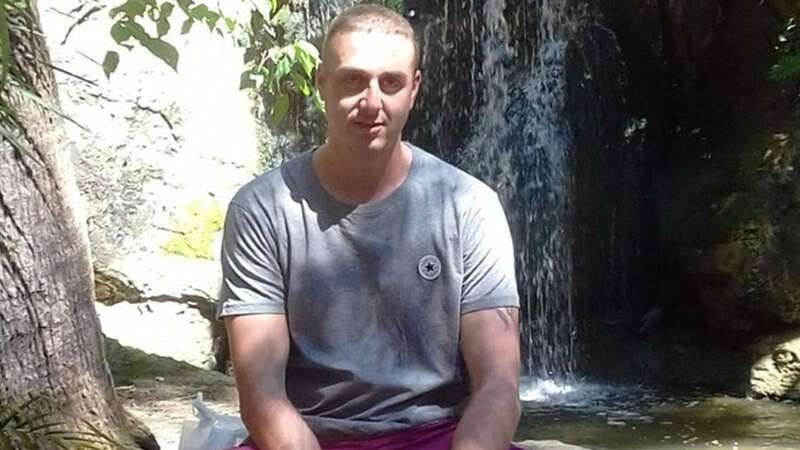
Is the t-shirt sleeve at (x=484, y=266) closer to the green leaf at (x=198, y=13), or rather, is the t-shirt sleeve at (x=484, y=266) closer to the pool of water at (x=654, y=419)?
the green leaf at (x=198, y=13)

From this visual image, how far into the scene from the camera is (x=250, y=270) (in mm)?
2098

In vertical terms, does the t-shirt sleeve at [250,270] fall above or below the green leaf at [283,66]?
below

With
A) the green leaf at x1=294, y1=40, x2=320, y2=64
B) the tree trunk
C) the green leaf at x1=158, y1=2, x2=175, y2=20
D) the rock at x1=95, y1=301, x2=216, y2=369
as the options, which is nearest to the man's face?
the green leaf at x1=158, y1=2, x2=175, y2=20

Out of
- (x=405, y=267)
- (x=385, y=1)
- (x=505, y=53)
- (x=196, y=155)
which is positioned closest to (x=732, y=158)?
(x=505, y=53)

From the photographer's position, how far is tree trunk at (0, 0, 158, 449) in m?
2.88

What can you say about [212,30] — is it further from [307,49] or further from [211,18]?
[307,49]

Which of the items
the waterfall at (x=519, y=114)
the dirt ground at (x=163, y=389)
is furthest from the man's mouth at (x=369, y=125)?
the waterfall at (x=519, y=114)

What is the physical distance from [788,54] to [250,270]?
506 cm

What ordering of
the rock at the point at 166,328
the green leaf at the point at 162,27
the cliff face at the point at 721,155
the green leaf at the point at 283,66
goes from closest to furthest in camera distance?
the green leaf at the point at 162,27
the green leaf at the point at 283,66
the rock at the point at 166,328
the cliff face at the point at 721,155

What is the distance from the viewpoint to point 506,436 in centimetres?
206

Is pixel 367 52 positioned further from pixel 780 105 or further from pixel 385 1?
pixel 780 105

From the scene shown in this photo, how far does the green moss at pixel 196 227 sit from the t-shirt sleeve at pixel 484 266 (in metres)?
4.29

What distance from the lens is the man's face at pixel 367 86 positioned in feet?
6.88

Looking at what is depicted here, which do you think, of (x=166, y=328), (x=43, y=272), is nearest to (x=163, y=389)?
(x=166, y=328)
